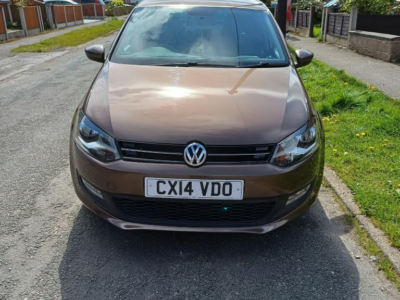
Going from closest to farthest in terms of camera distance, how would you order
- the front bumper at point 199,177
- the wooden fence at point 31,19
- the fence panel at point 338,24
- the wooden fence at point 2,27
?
the front bumper at point 199,177
the fence panel at point 338,24
the wooden fence at point 2,27
the wooden fence at point 31,19

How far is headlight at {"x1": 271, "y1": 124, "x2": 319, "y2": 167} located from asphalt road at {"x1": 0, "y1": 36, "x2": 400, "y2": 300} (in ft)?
2.31

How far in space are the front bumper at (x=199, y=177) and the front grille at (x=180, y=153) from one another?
0.14 feet

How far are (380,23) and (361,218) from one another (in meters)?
11.4

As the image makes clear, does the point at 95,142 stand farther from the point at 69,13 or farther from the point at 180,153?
the point at 69,13

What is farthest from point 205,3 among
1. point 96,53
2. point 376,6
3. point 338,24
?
point 338,24

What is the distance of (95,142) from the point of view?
8.40ft

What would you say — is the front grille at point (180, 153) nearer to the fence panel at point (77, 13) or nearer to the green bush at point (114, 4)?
the fence panel at point (77, 13)

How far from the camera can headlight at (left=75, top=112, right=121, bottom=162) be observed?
8.16 ft

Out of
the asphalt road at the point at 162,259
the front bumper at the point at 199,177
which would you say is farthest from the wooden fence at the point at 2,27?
the front bumper at the point at 199,177

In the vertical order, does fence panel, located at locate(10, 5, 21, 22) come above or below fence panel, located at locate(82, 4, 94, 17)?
above

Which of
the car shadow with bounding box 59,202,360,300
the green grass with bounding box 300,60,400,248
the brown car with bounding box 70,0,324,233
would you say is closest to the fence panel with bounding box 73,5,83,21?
the green grass with bounding box 300,60,400,248

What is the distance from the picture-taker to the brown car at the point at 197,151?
2420mm

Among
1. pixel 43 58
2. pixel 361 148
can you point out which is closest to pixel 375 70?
pixel 361 148

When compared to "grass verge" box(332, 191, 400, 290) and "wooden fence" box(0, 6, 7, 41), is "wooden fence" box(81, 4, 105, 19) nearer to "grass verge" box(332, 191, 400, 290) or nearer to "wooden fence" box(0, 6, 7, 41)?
"wooden fence" box(0, 6, 7, 41)
